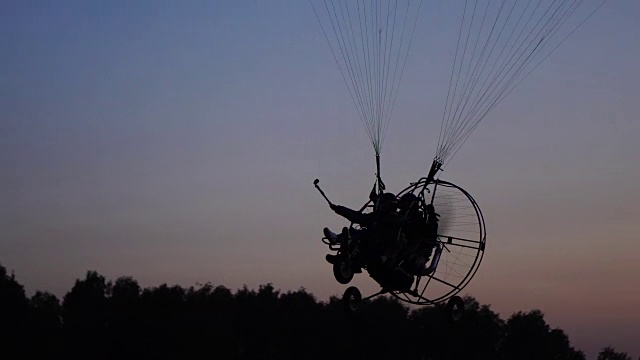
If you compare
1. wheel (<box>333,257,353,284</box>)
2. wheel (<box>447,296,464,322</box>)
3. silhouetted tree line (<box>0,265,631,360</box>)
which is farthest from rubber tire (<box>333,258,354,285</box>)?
silhouetted tree line (<box>0,265,631,360</box>)

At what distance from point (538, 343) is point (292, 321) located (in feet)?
63.1

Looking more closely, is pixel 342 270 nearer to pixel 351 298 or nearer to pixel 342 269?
pixel 342 269

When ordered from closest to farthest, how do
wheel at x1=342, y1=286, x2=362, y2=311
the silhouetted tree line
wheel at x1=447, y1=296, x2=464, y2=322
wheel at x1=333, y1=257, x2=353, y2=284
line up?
wheel at x1=333, y1=257, x2=353, y2=284 < wheel at x1=342, y1=286, x2=362, y2=311 < wheel at x1=447, y1=296, x2=464, y2=322 < the silhouetted tree line

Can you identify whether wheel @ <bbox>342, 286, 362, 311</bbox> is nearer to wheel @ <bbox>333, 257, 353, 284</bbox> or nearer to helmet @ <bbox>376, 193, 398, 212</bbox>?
wheel @ <bbox>333, 257, 353, 284</bbox>

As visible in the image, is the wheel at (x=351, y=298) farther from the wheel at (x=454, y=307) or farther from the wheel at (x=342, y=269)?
the wheel at (x=454, y=307)

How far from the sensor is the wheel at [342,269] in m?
31.0

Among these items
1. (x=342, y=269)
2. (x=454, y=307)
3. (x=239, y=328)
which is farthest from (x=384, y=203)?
(x=239, y=328)

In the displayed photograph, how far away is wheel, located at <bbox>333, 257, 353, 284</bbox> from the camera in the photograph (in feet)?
102

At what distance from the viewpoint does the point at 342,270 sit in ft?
102

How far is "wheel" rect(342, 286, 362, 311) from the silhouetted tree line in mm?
69127

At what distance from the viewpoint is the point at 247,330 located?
114062 mm

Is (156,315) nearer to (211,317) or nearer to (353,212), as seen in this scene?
(211,317)

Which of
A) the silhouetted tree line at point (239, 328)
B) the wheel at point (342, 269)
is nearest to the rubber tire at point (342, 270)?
the wheel at point (342, 269)

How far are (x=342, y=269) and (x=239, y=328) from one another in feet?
275
